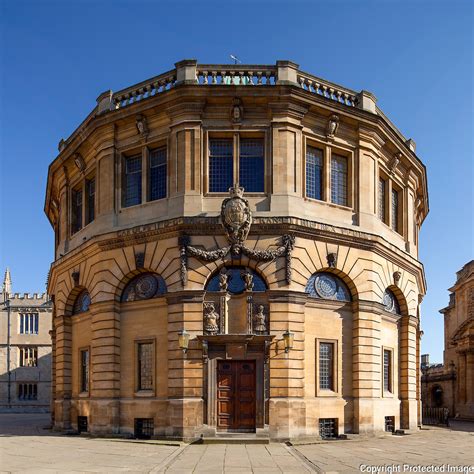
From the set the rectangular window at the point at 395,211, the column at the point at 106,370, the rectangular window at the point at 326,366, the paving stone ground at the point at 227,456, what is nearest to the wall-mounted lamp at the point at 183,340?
the paving stone ground at the point at 227,456

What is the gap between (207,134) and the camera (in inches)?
1172

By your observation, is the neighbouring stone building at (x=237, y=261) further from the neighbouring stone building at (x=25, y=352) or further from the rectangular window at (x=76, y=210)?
the neighbouring stone building at (x=25, y=352)

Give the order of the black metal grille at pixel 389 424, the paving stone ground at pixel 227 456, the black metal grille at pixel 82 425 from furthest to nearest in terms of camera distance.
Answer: the black metal grille at pixel 82 425 → the black metal grille at pixel 389 424 → the paving stone ground at pixel 227 456

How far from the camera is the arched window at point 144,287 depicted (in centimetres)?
2989

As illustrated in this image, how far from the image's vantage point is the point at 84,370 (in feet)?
112

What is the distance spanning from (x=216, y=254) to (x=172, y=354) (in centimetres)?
462

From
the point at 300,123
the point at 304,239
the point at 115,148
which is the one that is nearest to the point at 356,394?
the point at 304,239

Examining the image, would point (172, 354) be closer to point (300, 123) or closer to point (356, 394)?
point (356, 394)

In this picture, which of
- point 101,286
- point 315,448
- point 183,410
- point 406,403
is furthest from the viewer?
point 406,403

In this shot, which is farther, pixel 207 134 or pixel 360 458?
pixel 207 134

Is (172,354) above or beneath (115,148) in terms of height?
beneath

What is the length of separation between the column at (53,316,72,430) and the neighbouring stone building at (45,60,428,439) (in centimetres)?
146

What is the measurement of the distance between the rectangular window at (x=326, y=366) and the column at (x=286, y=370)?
1.60m

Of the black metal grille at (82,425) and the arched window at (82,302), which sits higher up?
the arched window at (82,302)
